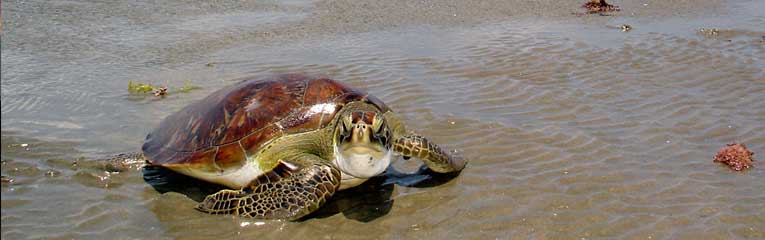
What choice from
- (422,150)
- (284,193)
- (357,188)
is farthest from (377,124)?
(357,188)

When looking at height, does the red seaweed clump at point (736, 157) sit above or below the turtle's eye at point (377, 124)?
below

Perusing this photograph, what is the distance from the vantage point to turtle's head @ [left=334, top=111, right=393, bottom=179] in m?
3.82

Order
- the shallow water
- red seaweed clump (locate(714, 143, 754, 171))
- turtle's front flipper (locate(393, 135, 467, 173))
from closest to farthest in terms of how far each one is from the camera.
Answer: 1. the shallow water
2. turtle's front flipper (locate(393, 135, 467, 173))
3. red seaweed clump (locate(714, 143, 754, 171))

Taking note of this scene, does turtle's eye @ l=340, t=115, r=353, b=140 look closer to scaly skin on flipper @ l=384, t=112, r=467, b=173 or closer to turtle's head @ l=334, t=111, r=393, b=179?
turtle's head @ l=334, t=111, r=393, b=179

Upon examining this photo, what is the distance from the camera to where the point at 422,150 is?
479cm

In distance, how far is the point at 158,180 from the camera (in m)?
5.27

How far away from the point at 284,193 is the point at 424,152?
119 centimetres

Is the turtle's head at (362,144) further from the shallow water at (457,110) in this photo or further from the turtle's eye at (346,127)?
the shallow water at (457,110)

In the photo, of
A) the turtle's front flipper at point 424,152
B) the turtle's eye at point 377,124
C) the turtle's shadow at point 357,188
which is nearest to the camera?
the turtle's eye at point 377,124

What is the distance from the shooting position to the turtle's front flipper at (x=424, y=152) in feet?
15.7

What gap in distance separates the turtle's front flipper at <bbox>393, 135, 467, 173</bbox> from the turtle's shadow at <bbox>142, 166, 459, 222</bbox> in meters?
0.16

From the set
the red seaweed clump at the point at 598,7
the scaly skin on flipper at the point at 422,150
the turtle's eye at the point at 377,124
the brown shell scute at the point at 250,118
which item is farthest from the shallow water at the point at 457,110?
the turtle's eye at the point at 377,124

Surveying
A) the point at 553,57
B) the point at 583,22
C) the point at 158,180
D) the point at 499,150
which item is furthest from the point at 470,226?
the point at 583,22

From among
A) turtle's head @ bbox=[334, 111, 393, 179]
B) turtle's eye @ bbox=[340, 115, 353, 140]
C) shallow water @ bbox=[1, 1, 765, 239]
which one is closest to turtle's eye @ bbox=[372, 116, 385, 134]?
turtle's head @ bbox=[334, 111, 393, 179]
